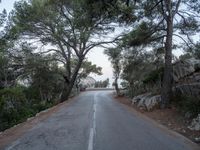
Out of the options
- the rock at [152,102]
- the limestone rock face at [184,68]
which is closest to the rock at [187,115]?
the rock at [152,102]

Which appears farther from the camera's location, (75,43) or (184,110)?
(75,43)

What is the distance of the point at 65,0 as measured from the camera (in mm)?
32031

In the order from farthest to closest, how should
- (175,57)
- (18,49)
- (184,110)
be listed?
(18,49), (175,57), (184,110)

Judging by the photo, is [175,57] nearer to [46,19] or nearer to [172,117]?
[172,117]

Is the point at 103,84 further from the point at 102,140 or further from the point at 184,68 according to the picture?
the point at 102,140

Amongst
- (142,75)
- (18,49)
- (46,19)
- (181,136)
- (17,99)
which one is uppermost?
(46,19)

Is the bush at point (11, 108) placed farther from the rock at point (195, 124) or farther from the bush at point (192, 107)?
the rock at point (195, 124)

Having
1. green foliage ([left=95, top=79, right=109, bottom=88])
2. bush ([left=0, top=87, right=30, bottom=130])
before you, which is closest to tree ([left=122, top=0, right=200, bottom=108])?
bush ([left=0, top=87, right=30, bottom=130])

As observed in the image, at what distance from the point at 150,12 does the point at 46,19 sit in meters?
15.9

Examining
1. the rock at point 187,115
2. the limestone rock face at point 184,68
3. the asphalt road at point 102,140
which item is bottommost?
the asphalt road at point 102,140

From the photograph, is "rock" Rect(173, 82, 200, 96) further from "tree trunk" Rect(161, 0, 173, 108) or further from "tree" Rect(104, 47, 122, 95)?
"tree" Rect(104, 47, 122, 95)

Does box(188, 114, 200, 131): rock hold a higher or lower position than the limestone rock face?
lower

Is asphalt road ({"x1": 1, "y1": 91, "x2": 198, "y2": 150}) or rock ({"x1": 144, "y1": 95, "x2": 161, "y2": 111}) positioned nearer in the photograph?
asphalt road ({"x1": 1, "y1": 91, "x2": 198, "y2": 150})

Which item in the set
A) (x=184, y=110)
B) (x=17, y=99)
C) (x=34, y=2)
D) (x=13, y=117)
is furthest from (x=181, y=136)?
(x=34, y=2)
